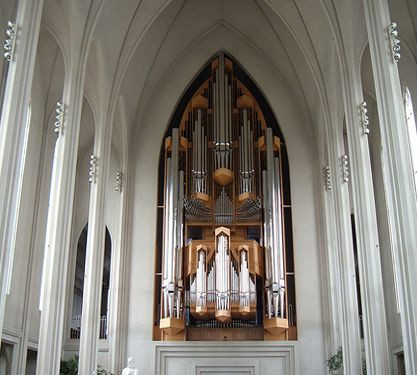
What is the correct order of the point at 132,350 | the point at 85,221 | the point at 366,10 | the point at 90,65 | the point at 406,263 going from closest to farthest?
the point at 406,263 → the point at 366,10 → the point at 90,65 → the point at 132,350 → the point at 85,221

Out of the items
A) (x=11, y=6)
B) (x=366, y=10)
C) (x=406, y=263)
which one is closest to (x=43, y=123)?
(x=11, y=6)

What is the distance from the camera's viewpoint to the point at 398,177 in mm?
10781

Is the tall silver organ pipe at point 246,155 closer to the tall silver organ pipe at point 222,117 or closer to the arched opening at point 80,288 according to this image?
the tall silver organ pipe at point 222,117

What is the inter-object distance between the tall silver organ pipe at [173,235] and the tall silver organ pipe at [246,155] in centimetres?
190

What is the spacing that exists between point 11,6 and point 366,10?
8455 millimetres

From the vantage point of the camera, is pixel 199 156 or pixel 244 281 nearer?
pixel 244 281

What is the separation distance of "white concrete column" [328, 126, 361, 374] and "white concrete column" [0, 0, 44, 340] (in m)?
8.20

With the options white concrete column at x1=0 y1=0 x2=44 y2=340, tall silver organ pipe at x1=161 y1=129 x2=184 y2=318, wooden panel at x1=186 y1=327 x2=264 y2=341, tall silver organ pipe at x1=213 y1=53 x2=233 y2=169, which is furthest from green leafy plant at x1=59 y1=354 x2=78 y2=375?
white concrete column at x1=0 y1=0 x2=44 y2=340

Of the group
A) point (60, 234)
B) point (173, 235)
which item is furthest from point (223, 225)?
point (60, 234)

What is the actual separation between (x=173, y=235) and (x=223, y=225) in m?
1.58

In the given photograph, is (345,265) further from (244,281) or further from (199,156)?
(199,156)

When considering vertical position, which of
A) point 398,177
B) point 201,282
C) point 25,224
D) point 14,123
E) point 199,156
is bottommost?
point 398,177

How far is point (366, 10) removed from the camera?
40.4 feet

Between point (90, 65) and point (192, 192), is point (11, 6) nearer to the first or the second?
point (90, 65)
